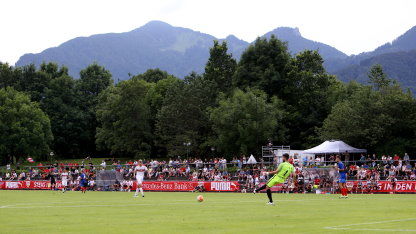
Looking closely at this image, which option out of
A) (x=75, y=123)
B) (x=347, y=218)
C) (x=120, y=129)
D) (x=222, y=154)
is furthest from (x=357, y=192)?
(x=75, y=123)

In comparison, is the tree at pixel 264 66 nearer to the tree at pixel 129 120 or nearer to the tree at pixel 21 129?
the tree at pixel 129 120

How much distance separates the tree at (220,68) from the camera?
9725 centimetres

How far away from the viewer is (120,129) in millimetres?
103625

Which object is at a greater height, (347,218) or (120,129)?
(120,129)

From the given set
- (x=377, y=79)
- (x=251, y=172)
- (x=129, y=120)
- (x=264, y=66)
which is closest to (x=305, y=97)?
(x=264, y=66)

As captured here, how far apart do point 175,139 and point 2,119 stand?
31.6m

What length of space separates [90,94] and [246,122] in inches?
2192

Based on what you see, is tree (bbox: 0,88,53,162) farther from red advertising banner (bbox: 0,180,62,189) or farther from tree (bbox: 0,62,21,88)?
red advertising banner (bbox: 0,180,62,189)

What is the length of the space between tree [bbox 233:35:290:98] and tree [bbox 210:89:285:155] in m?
7.32

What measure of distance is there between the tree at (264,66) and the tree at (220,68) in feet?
17.8

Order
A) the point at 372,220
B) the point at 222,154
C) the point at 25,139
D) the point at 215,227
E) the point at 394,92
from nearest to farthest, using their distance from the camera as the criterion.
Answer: the point at 215,227 → the point at 372,220 → the point at 394,92 → the point at 222,154 → the point at 25,139

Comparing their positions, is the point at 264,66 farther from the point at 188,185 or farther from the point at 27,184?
the point at 188,185

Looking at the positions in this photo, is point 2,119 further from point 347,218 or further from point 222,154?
point 347,218

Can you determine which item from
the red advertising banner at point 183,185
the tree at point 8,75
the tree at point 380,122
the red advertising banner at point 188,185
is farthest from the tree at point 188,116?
the tree at point 8,75
